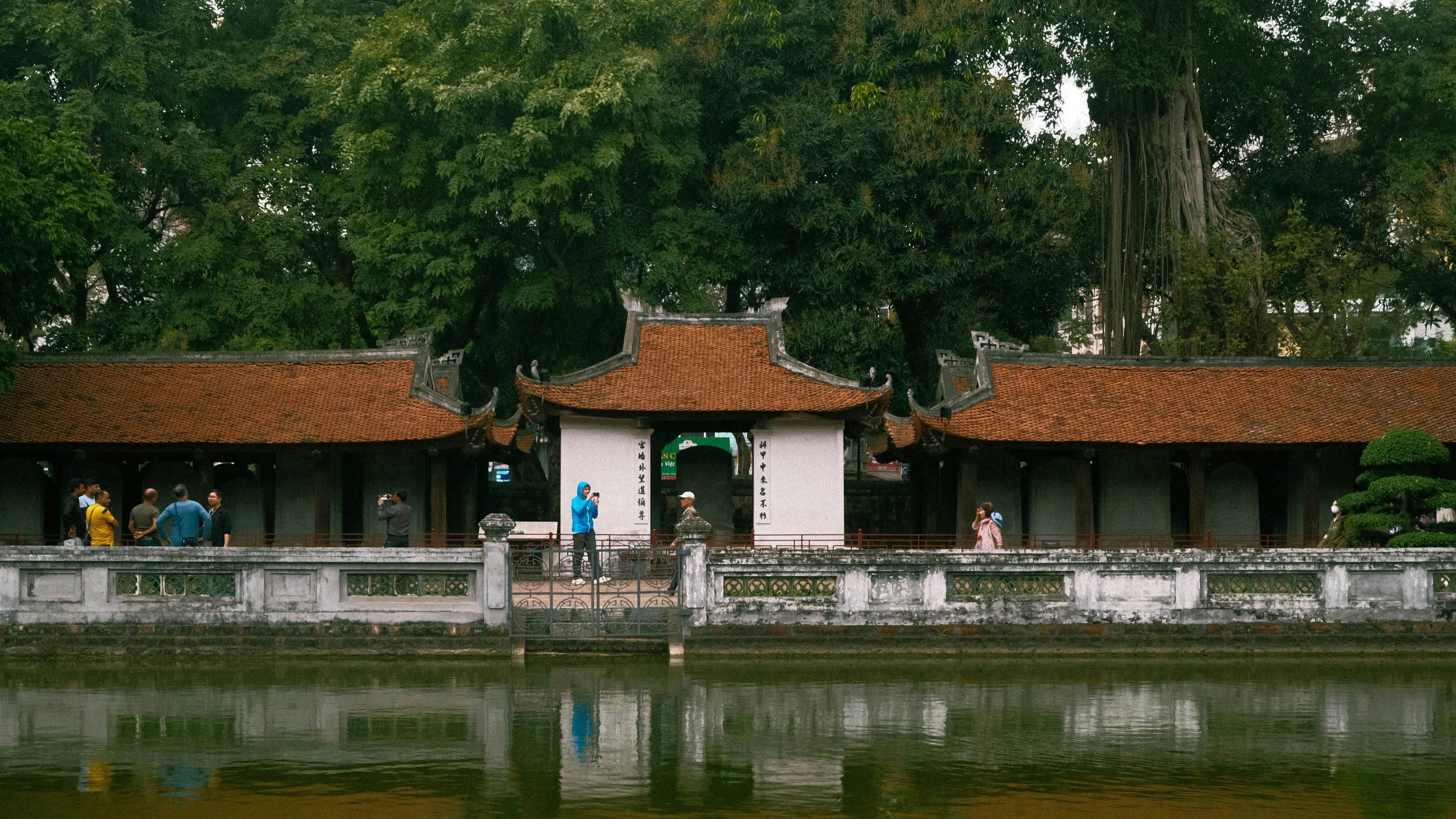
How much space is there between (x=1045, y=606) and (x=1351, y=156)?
2395cm

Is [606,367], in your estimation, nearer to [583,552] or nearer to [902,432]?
[902,432]

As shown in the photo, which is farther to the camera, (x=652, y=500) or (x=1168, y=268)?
(x=1168, y=268)

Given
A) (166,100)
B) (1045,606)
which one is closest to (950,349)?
(1045,606)

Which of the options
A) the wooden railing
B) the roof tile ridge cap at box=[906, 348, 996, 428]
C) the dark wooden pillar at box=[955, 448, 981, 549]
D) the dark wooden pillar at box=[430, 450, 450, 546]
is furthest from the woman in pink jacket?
the dark wooden pillar at box=[430, 450, 450, 546]

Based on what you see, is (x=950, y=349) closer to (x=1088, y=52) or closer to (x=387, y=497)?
(x=1088, y=52)

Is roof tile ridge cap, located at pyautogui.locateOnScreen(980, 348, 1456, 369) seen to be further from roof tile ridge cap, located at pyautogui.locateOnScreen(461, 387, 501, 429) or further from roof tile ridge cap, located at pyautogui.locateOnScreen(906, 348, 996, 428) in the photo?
roof tile ridge cap, located at pyautogui.locateOnScreen(461, 387, 501, 429)

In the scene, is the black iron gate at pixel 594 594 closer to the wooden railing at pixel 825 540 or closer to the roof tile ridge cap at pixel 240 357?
the wooden railing at pixel 825 540

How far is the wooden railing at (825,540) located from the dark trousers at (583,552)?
484 centimetres

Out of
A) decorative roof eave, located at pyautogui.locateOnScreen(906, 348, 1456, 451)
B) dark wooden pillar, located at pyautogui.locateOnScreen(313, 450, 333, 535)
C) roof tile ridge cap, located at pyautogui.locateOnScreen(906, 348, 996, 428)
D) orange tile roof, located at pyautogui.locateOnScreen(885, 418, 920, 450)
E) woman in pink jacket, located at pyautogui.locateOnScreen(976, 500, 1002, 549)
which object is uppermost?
decorative roof eave, located at pyautogui.locateOnScreen(906, 348, 1456, 451)

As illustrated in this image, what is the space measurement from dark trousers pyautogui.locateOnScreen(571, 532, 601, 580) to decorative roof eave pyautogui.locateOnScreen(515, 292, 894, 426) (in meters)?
4.73

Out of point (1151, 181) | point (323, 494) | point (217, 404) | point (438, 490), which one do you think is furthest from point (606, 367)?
point (1151, 181)

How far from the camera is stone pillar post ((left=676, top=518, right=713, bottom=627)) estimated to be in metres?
17.7

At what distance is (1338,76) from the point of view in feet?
124

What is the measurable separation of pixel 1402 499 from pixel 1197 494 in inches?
269
